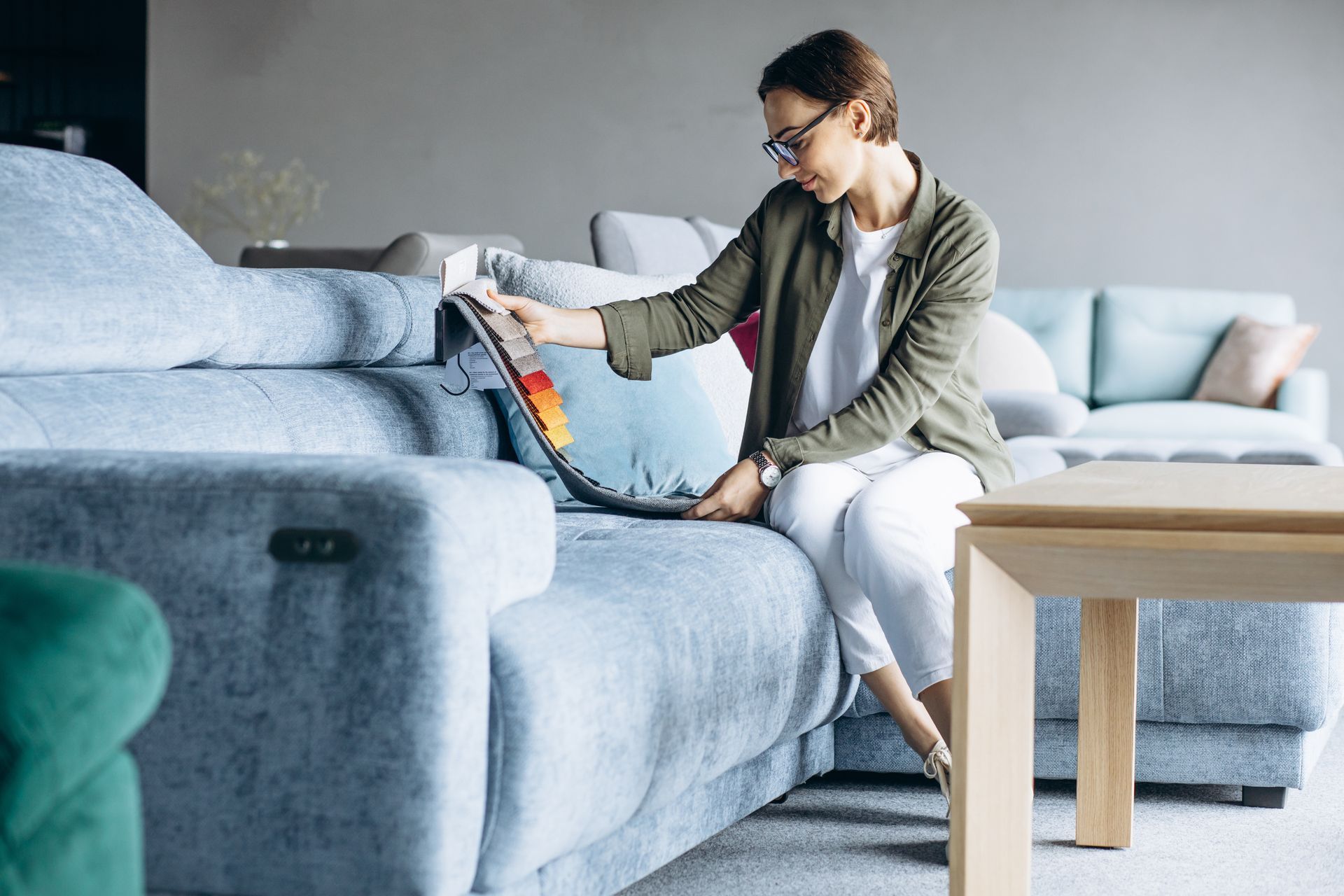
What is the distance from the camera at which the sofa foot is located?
2.10 meters

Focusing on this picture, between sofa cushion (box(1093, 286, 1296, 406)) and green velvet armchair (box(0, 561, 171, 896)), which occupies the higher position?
sofa cushion (box(1093, 286, 1296, 406))

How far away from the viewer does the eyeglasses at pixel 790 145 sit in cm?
200

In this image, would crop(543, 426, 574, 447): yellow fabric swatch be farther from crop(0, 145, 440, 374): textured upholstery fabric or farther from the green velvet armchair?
the green velvet armchair

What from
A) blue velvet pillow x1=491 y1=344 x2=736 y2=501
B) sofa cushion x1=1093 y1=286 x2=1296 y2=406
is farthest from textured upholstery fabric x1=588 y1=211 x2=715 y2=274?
sofa cushion x1=1093 y1=286 x2=1296 y2=406

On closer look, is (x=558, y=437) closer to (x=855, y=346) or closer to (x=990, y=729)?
(x=855, y=346)

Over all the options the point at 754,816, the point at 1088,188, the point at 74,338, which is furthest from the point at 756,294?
the point at 1088,188

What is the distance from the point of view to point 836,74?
2.00m

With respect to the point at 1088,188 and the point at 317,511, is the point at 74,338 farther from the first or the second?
the point at 1088,188

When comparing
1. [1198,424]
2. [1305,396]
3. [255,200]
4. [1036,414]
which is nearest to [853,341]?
[1036,414]

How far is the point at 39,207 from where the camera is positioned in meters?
1.47

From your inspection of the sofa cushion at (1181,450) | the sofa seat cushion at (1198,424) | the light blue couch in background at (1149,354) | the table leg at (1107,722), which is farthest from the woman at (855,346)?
the sofa seat cushion at (1198,424)

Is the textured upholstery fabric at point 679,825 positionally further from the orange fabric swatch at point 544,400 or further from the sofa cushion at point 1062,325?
the sofa cushion at point 1062,325

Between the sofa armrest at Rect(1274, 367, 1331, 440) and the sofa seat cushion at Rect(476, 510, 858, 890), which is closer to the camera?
the sofa seat cushion at Rect(476, 510, 858, 890)

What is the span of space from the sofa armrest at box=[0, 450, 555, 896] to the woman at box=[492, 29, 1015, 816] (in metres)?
0.82
